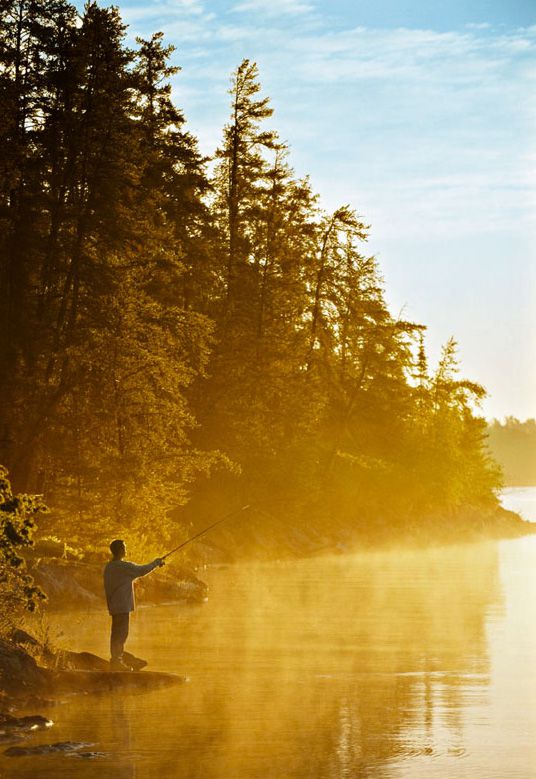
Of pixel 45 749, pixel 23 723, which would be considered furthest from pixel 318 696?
pixel 45 749

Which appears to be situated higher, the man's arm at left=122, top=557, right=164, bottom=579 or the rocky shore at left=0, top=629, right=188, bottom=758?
the man's arm at left=122, top=557, right=164, bottom=579

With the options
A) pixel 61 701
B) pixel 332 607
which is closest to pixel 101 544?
pixel 332 607

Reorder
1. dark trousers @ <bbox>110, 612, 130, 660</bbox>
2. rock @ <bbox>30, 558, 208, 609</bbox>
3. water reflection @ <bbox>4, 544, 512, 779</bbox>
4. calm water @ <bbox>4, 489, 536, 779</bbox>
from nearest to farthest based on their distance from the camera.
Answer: calm water @ <bbox>4, 489, 536, 779</bbox> → water reflection @ <bbox>4, 544, 512, 779</bbox> → dark trousers @ <bbox>110, 612, 130, 660</bbox> → rock @ <bbox>30, 558, 208, 609</bbox>

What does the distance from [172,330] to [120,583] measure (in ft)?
68.1

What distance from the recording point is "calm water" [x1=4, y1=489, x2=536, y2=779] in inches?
492

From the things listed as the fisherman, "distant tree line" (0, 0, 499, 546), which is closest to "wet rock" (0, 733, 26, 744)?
the fisherman

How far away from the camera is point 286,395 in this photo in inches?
2253

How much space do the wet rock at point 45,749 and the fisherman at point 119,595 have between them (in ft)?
16.3

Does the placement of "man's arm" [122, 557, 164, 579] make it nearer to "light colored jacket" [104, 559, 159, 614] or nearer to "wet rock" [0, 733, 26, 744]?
"light colored jacket" [104, 559, 159, 614]

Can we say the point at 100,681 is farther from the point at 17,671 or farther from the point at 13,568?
the point at 13,568

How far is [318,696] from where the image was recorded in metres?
16.9

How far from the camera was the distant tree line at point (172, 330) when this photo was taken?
1394 inches

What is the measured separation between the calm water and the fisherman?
1.20 metres

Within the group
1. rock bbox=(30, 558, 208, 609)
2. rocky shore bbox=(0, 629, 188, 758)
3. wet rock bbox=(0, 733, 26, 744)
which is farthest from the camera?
rock bbox=(30, 558, 208, 609)
